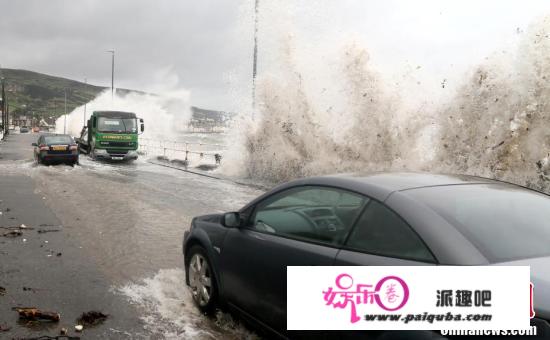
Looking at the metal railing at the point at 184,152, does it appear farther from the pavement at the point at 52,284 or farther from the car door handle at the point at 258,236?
the car door handle at the point at 258,236

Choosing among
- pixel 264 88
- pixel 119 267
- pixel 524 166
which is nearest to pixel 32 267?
pixel 119 267

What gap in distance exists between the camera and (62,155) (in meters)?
21.8

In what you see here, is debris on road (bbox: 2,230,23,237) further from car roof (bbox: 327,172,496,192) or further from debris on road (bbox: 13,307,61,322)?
car roof (bbox: 327,172,496,192)

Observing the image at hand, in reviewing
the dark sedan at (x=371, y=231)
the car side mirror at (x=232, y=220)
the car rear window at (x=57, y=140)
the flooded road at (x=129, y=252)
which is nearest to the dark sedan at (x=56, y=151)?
the car rear window at (x=57, y=140)

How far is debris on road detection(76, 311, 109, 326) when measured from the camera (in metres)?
4.44

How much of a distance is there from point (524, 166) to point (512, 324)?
39.5 ft

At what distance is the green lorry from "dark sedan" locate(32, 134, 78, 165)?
3675 millimetres

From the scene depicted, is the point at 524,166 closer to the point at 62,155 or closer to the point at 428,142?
the point at 428,142

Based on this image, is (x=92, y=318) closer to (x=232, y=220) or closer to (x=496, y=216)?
(x=232, y=220)

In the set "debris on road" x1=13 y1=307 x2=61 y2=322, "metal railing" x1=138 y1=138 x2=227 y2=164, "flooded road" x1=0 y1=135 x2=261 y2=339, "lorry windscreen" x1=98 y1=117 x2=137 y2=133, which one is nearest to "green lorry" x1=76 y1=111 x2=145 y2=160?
"lorry windscreen" x1=98 y1=117 x2=137 y2=133

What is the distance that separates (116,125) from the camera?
88.0 ft

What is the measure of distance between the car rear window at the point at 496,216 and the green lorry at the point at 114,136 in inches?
944

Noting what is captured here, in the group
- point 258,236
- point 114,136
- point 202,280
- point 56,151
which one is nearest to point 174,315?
point 202,280

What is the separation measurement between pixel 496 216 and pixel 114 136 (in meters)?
25.4
